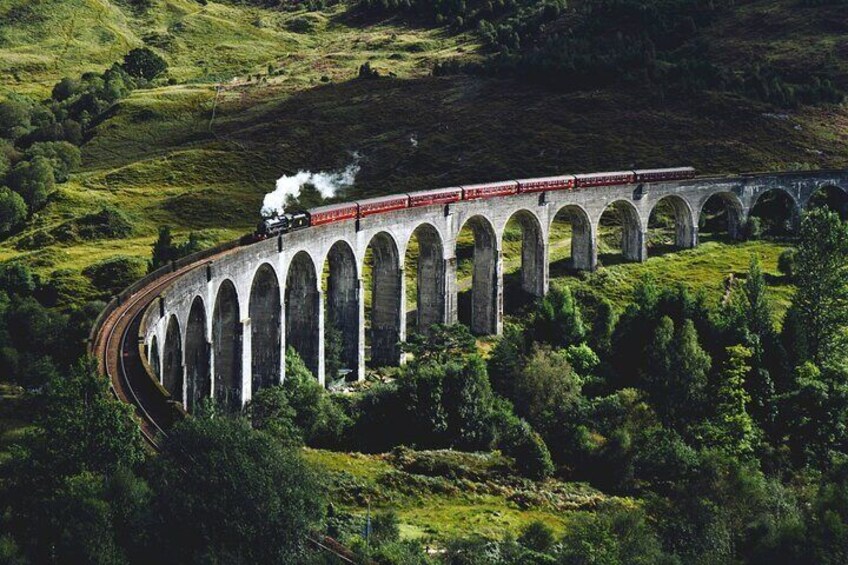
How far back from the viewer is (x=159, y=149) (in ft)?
472

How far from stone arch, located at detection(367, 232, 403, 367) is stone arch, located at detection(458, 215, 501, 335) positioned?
1021 cm

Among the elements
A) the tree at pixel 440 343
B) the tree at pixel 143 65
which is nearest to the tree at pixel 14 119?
the tree at pixel 143 65

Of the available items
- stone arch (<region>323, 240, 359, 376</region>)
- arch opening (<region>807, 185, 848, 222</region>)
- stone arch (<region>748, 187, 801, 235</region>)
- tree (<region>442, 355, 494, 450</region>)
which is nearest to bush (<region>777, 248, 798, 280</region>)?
stone arch (<region>748, 187, 801, 235</region>)

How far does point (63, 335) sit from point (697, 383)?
141 feet

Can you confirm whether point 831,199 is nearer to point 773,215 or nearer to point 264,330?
point 773,215

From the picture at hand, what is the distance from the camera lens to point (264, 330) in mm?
69938

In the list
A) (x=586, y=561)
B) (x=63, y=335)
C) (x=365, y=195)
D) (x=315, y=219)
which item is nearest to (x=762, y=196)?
(x=365, y=195)

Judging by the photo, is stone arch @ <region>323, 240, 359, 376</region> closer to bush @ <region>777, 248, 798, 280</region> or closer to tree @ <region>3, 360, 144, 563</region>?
tree @ <region>3, 360, 144, 563</region>

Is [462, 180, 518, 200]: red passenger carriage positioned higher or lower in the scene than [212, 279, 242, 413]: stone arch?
higher

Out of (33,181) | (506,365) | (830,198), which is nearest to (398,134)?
(33,181)

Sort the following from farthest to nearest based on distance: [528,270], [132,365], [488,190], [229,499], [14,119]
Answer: [14,119] < [528,270] < [488,190] < [132,365] < [229,499]

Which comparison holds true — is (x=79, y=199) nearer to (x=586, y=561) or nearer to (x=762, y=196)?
(x=762, y=196)

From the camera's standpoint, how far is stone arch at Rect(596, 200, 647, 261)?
102m

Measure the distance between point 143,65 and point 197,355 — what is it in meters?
133
